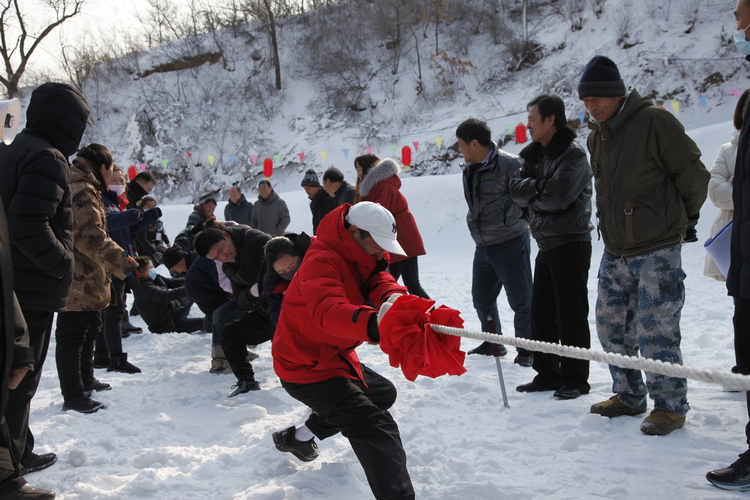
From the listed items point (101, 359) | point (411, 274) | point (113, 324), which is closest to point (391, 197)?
point (411, 274)

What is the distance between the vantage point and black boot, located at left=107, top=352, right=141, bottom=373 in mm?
4574

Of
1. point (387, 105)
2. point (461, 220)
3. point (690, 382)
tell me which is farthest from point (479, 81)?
point (690, 382)

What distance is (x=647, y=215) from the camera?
273 centimetres

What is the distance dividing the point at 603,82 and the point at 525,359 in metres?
2.16

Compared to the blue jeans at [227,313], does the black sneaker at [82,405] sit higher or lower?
lower

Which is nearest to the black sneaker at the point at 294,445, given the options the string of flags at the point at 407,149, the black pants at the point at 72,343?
the black pants at the point at 72,343

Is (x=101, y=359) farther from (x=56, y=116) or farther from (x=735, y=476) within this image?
(x=735, y=476)

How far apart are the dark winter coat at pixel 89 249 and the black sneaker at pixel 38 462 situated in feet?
3.26

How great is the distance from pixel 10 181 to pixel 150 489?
1635 mm

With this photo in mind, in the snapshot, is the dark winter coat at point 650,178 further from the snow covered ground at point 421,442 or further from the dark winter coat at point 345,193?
the dark winter coat at point 345,193

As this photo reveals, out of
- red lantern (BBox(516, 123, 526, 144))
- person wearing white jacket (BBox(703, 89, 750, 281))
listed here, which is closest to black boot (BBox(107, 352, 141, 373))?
person wearing white jacket (BBox(703, 89, 750, 281))

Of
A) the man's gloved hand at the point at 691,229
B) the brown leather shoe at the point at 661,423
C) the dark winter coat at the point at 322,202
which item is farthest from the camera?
the dark winter coat at the point at 322,202

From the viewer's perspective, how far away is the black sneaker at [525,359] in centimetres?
412

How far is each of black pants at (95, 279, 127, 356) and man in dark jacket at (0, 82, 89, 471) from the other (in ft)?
5.77
